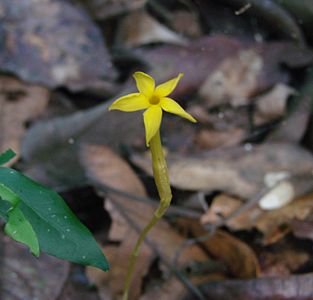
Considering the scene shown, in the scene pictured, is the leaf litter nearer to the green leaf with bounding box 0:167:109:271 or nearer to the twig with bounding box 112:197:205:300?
the twig with bounding box 112:197:205:300

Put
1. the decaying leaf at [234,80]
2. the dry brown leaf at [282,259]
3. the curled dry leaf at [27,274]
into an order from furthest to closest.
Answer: the decaying leaf at [234,80], the dry brown leaf at [282,259], the curled dry leaf at [27,274]

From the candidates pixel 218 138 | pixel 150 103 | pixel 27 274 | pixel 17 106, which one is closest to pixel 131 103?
pixel 150 103

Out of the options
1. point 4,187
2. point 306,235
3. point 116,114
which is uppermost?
point 4,187

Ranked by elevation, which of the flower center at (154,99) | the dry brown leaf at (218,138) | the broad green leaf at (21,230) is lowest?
the dry brown leaf at (218,138)

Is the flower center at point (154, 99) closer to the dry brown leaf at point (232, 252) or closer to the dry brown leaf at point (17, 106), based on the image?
the dry brown leaf at point (232, 252)

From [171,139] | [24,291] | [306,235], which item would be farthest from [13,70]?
[306,235]

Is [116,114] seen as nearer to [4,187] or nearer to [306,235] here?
[306,235]

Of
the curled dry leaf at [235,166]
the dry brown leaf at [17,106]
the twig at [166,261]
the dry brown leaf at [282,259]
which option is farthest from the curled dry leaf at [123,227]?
the dry brown leaf at [17,106]

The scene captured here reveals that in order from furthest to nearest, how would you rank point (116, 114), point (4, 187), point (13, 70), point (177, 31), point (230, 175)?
point (177, 31) < point (13, 70) < point (116, 114) < point (230, 175) < point (4, 187)
